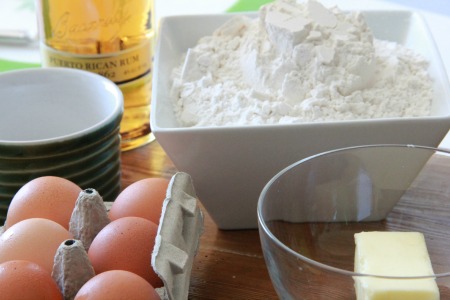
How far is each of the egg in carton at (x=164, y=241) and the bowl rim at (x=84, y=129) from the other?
112 millimetres

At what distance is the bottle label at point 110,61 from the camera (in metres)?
1.01

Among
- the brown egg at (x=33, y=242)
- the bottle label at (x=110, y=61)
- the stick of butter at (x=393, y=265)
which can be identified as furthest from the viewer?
the bottle label at (x=110, y=61)

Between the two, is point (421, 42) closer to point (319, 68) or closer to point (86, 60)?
point (319, 68)

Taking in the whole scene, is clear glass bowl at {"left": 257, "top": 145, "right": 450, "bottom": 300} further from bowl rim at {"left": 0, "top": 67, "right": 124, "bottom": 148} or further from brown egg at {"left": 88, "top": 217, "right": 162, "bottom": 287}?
bowl rim at {"left": 0, "top": 67, "right": 124, "bottom": 148}

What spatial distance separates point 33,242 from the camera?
699 mm

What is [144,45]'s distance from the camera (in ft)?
3.42

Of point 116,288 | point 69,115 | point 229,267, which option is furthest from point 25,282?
point 69,115

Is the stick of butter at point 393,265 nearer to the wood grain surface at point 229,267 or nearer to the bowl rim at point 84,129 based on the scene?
the wood grain surface at point 229,267

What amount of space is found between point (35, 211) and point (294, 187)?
238 mm

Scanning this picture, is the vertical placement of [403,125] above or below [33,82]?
above

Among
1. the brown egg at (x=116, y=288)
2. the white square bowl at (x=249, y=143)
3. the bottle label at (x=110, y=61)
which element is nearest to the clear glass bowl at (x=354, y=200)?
the white square bowl at (x=249, y=143)

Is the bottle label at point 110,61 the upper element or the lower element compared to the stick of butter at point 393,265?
lower

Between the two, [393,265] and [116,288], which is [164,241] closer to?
[116,288]

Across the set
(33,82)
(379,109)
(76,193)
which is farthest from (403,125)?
(33,82)
